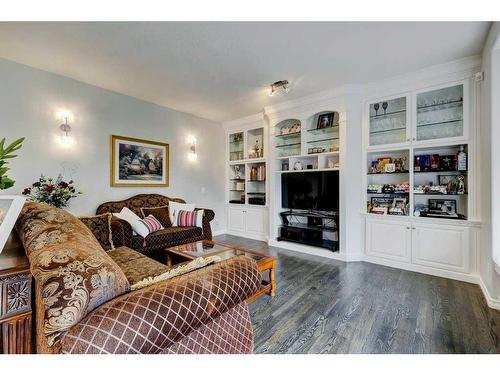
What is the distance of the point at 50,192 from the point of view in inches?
110

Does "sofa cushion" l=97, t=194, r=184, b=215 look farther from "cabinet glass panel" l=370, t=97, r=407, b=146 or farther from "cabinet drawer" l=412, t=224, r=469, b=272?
"cabinet drawer" l=412, t=224, r=469, b=272

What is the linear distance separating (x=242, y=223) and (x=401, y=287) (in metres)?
3.04

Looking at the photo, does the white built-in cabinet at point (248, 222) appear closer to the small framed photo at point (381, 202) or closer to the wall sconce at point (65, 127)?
the small framed photo at point (381, 202)

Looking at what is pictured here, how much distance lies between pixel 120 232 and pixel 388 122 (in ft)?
12.4

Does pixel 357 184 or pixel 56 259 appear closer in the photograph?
pixel 56 259

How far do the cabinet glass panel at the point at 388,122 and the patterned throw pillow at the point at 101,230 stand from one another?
11.8ft

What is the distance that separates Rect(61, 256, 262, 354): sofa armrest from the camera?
718 mm

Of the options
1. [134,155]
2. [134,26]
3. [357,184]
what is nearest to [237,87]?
[134,26]

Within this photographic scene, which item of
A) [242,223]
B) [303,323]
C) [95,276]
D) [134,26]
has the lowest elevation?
[303,323]

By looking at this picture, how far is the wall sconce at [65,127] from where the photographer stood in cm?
308

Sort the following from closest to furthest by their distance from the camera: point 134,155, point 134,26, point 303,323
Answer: point 303,323 < point 134,26 < point 134,155

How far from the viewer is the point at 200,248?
2.63m

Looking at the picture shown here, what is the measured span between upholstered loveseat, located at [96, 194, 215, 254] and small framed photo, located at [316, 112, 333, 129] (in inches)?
93.4

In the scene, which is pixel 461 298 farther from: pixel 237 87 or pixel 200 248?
pixel 237 87
